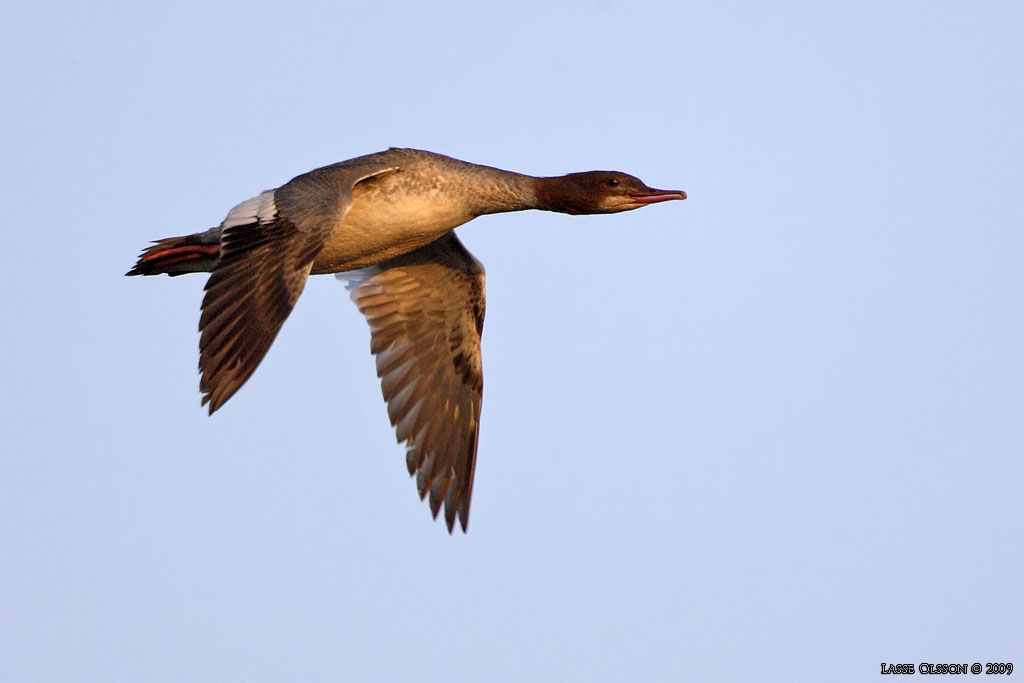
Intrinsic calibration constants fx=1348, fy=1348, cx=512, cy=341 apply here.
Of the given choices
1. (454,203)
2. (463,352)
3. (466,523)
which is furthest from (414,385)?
(454,203)

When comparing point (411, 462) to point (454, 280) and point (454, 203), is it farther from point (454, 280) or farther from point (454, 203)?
point (454, 203)

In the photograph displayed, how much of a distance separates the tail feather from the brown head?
3182 mm

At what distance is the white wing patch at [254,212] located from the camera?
36.2 ft

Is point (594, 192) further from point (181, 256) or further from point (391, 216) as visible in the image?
point (181, 256)

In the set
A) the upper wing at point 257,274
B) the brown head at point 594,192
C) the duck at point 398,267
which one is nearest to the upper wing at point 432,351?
the duck at point 398,267

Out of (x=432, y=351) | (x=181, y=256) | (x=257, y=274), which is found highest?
(x=181, y=256)

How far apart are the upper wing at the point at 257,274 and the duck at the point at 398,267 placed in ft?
0.03

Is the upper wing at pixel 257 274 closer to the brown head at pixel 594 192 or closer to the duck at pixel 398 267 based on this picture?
the duck at pixel 398 267

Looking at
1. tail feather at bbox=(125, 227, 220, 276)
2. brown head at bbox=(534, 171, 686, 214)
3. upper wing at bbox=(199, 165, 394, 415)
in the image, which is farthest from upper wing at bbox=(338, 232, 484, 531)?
upper wing at bbox=(199, 165, 394, 415)

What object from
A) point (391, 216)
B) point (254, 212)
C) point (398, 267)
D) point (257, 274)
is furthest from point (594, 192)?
point (257, 274)

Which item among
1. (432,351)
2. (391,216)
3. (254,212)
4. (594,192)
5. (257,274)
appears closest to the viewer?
(257,274)

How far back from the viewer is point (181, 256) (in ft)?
40.7

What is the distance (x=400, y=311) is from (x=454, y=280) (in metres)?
0.69

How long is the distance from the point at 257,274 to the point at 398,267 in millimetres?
4199
